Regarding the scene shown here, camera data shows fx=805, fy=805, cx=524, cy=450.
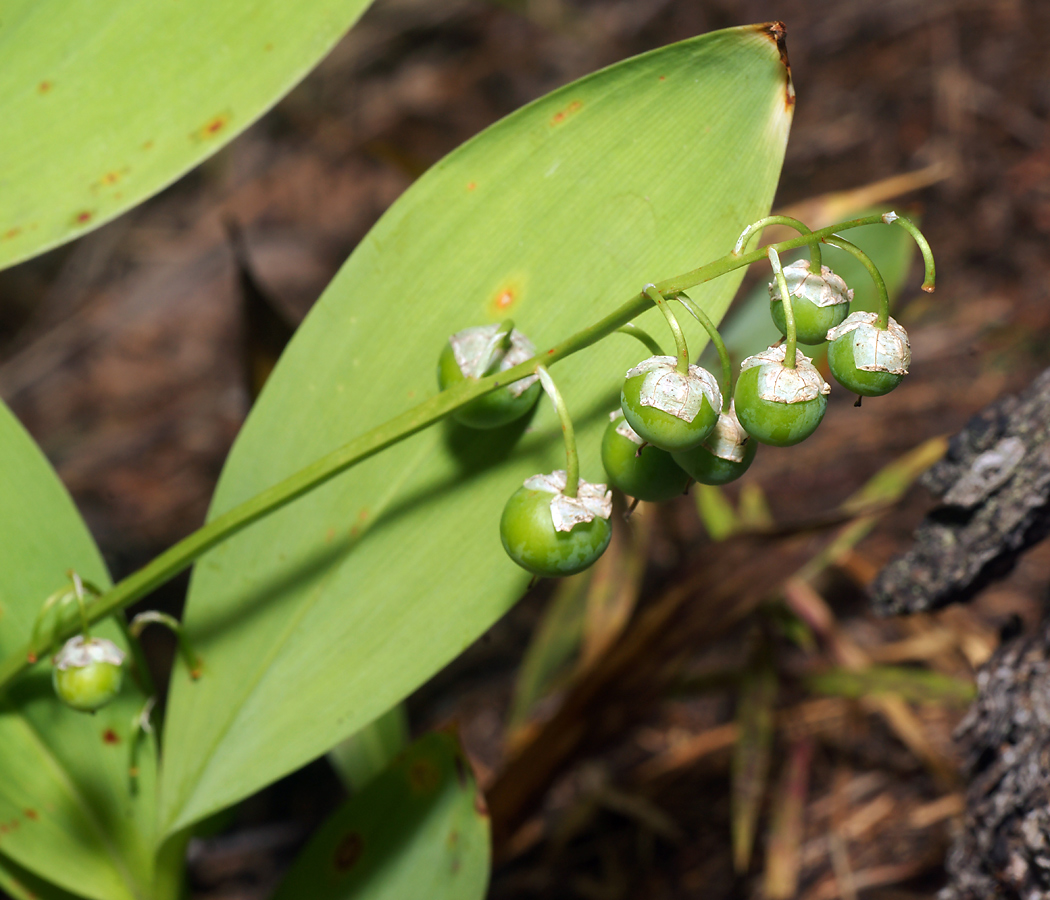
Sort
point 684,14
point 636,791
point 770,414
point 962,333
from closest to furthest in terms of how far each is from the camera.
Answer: point 770,414
point 636,791
point 962,333
point 684,14

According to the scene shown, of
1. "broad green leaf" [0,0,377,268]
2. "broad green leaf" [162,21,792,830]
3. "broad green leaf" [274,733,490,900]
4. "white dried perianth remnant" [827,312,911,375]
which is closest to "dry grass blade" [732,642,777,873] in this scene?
"broad green leaf" [274,733,490,900]

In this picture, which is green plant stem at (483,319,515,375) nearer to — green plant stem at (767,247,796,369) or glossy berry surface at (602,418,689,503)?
glossy berry surface at (602,418,689,503)

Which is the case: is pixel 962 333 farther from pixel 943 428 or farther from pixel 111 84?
pixel 111 84

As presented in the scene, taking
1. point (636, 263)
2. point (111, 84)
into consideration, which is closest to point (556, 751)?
point (636, 263)

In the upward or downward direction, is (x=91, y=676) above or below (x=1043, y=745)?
above

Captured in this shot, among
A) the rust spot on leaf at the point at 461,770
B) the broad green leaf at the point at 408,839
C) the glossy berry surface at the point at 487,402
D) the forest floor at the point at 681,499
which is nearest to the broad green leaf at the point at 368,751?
the forest floor at the point at 681,499

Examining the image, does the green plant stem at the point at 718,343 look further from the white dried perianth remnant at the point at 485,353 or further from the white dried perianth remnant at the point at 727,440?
the white dried perianth remnant at the point at 485,353
